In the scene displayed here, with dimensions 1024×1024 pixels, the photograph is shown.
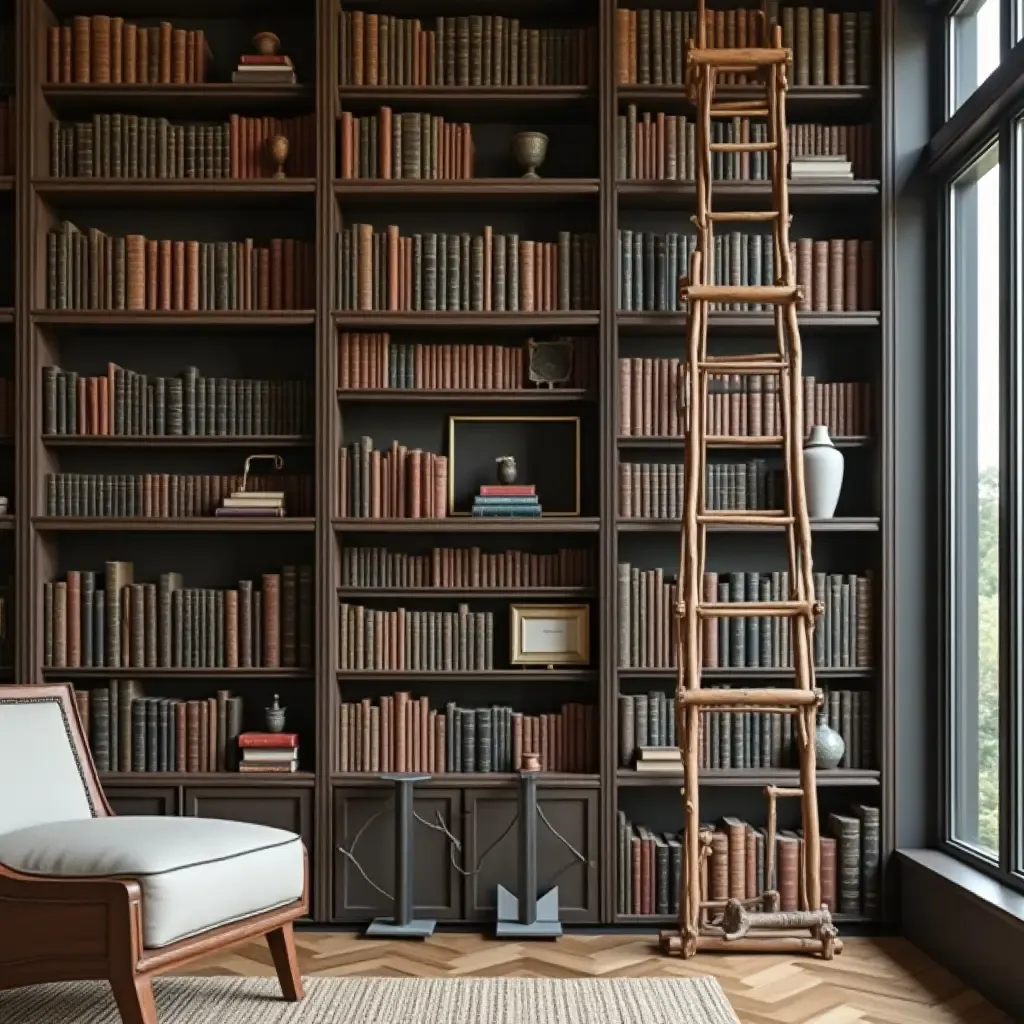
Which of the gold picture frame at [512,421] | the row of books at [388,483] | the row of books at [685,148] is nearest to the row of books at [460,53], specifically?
the row of books at [685,148]

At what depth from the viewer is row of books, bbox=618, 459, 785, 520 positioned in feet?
14.0

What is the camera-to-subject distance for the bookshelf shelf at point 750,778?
4.17 metres

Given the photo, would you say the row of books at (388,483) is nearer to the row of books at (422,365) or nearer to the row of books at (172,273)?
the row of books at (422,365)

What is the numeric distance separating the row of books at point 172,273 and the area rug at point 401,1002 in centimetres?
221

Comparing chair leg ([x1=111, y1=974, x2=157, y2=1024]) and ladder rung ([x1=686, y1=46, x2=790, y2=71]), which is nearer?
chair leg ([x1=111, y1=974, x2=157, y2=1024])

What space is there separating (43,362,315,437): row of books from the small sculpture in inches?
27.4

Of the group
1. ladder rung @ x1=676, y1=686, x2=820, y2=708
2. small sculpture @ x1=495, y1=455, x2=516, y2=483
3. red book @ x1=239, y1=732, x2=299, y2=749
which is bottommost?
red book @ x1=239, y1=732, x2=299, y2=749

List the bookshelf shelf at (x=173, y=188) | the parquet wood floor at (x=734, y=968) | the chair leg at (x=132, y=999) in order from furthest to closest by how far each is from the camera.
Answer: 1. the bookshelf shelf at (x=173, y=188)
2. the parquet wood floor at (x=734, y=968)
3. the chair leg at (x=132, y=999)

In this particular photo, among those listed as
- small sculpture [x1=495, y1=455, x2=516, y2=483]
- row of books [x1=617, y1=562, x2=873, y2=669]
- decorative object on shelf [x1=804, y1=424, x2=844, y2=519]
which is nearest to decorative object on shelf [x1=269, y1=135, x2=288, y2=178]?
small sculpture [x1=495, y1=455, x2=516, y2=483]

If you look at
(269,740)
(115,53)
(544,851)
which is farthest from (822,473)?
(115,53)

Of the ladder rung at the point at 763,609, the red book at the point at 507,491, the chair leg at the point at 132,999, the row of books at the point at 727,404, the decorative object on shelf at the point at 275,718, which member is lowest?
the chair leg at the point at 132,999

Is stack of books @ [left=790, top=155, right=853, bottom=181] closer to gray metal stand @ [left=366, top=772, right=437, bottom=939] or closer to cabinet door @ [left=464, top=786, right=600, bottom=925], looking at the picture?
cabinet door @ [left=464, top=786, right=600, bottom=925]

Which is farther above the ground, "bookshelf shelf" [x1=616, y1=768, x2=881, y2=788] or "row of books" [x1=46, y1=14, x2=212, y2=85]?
"row of books" [x1=46, y1=14, x2=212, y2=85]

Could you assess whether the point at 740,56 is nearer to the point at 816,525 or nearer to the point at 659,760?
the point at 816,525
